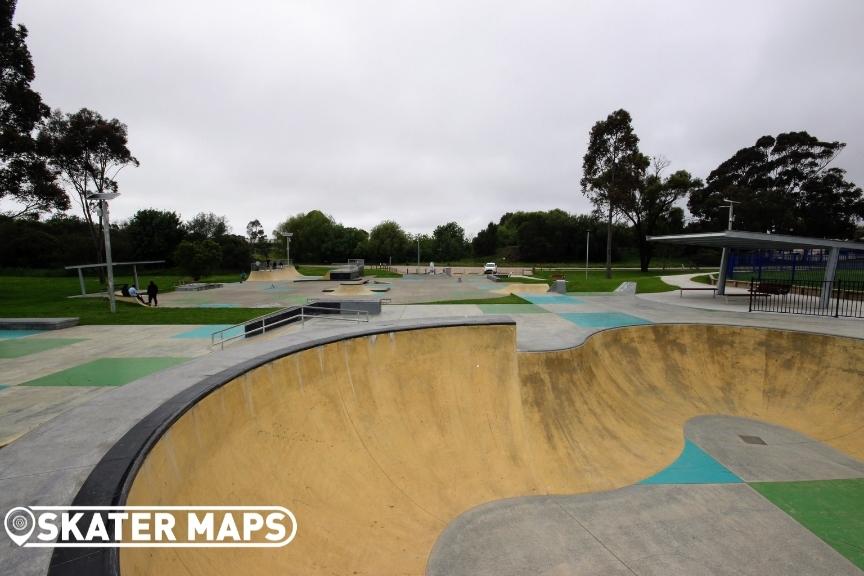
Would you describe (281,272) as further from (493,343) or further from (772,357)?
(772,357)

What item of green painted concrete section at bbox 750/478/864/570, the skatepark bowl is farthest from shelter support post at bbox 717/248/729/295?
green painted concrete section at bbox 750/478/864/570

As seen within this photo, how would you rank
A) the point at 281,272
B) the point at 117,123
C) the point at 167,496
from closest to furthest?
the point at 167,496 → the point at 117,123 → the point at 281,272

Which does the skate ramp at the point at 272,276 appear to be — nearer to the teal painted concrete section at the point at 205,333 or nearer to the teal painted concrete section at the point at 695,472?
the teal painted concrete section at the point at 205,333

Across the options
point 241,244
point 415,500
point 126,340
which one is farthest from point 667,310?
point 241,244

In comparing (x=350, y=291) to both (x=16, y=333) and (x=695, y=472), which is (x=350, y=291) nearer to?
(x=16, y=333)

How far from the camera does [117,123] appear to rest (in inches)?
1156

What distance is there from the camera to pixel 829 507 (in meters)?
6.80

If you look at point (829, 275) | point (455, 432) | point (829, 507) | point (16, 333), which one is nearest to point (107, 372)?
point (455, 432)

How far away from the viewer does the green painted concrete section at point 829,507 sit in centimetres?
602

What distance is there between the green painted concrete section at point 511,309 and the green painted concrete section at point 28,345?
13.4 metres

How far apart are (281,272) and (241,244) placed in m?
28.4

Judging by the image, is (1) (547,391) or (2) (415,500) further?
(1) (547,391)

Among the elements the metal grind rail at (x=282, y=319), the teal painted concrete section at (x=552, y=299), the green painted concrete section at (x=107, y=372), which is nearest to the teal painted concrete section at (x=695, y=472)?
the metal grind rail at (x=282, y=319)

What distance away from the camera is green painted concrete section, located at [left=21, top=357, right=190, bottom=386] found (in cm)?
741
